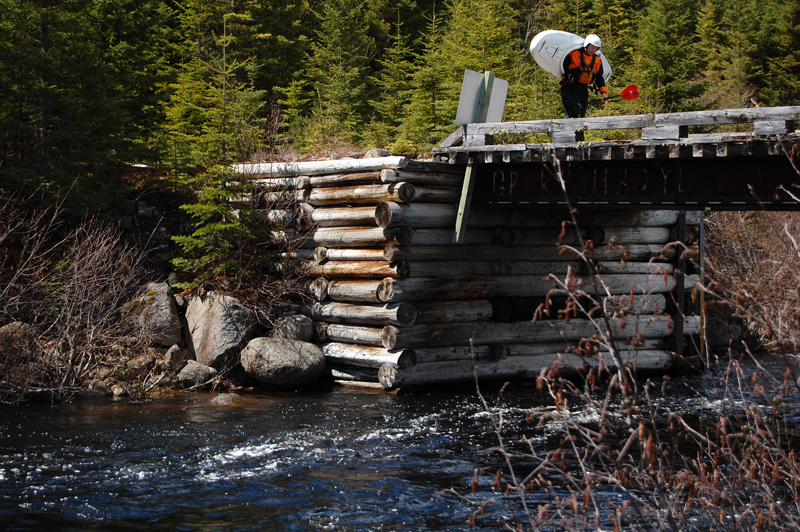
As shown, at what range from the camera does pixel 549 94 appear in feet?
71.4

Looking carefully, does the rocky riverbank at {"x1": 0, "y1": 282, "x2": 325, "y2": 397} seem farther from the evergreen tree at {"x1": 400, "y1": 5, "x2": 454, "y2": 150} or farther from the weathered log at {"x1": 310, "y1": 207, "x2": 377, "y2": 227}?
the evergreen tree at {"x1": 400, "y1": 5, "x2": 454, "y2": 150}

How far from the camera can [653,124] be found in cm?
1042

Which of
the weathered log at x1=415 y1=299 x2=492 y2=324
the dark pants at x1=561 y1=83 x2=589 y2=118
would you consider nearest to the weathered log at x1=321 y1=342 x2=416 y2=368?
the weathered log at x1=415 y1=299 x2=492 y2=324

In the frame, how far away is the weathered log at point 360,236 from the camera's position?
1214 centimetres

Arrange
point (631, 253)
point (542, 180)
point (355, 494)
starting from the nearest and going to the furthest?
point (355, 494) → point (542, 180) → point (631, 253)

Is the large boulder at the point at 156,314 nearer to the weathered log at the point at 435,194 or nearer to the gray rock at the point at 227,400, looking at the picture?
the gray rock at the point at 227,400

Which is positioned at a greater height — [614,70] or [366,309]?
[614,70]

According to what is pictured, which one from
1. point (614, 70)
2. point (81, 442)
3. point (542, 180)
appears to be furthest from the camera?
point (614, 70)

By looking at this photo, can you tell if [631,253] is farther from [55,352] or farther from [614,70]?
[614,70]

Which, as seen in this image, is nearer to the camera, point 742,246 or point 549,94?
point 742,246

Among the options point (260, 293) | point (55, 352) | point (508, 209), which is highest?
point (508, 209)

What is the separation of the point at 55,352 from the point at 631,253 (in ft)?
32.6

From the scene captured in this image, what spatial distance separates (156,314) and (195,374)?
3.99 ft

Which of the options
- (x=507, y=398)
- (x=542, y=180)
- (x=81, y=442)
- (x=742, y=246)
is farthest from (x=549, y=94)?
(x=81, y=442)
